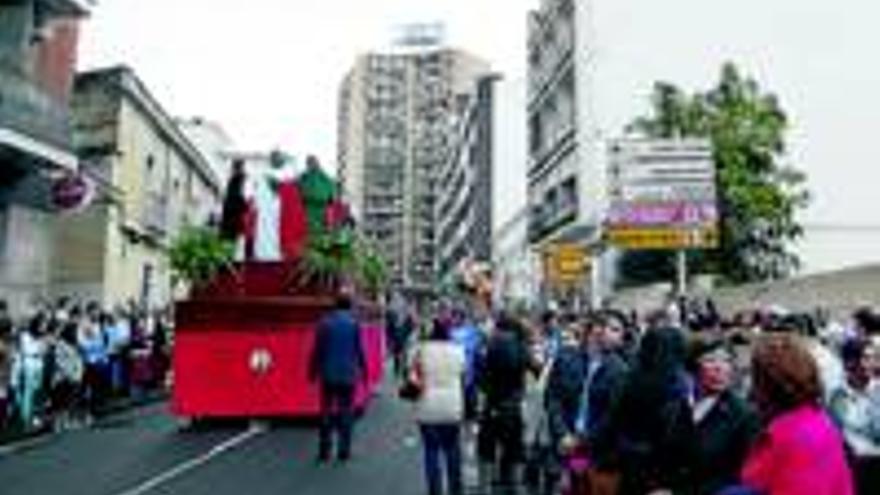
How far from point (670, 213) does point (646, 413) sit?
15815 mm

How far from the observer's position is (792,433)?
588 cm

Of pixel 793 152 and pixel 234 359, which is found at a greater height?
pixel 793 152

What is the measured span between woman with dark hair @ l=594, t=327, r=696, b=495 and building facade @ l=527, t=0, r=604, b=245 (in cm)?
4835

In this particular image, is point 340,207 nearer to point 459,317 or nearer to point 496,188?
point 459,317

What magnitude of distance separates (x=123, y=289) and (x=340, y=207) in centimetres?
2450

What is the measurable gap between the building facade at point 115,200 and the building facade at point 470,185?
1585 inches

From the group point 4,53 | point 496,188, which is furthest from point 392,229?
point 4,53

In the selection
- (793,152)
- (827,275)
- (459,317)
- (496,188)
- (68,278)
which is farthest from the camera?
(496,188)

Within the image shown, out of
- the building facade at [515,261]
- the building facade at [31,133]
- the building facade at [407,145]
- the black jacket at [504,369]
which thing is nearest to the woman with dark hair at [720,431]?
the black jacket at [504,369]

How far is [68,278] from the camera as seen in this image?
44.5m

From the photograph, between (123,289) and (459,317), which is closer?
(459,317)

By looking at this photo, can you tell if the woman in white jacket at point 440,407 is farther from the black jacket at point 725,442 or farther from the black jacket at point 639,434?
the black jacket at point 725,442

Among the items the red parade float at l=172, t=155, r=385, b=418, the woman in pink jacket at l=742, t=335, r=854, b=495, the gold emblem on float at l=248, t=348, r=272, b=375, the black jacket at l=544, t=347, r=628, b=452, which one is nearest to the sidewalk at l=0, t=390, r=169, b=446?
the red parade float at l=172, t=155, r=385, b=418

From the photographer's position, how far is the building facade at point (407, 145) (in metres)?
185
